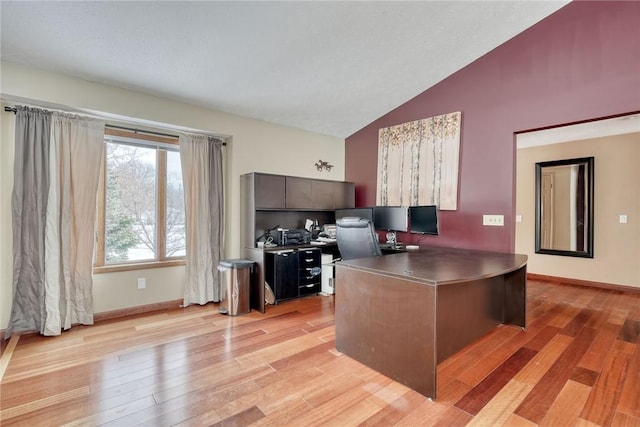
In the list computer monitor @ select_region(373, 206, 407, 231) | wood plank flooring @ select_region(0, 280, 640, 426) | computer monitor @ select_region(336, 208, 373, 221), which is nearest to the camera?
wood plank flooring @ select_region(0, 280, 640, 426)

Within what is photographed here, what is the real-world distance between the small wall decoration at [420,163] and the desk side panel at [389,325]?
2.22 meters

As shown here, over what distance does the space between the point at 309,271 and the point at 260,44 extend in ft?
9.21

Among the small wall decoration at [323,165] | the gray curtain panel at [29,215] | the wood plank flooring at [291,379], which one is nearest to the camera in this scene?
the wood plank flooring at [291,379]

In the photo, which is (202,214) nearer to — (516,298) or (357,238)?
(357,238)

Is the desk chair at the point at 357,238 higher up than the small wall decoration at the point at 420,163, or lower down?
lower down

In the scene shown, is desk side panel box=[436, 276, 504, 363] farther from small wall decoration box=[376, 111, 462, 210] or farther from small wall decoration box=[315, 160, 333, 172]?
small wall decoration box=[315, 160, 333, 172]

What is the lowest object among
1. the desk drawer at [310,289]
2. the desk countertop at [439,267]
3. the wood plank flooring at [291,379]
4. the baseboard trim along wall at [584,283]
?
the wood plank flooring at [291,379]

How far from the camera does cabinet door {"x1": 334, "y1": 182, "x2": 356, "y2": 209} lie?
16.0ft

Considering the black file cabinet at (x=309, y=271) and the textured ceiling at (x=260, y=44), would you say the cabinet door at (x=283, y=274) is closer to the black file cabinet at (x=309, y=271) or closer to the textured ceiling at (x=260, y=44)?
the black file cabinet at (x=309, y=271)

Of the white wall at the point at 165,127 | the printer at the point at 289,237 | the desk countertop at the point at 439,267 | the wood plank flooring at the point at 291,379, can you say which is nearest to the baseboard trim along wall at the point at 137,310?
the white wall at the point at 165,127

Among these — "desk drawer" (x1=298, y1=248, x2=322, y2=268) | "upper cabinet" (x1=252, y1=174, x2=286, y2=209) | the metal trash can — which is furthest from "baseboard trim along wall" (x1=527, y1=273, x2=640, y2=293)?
the metal trash can

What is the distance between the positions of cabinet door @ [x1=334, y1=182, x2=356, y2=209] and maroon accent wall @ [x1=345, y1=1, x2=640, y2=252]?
111 cm

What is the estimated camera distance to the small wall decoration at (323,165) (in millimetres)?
4980

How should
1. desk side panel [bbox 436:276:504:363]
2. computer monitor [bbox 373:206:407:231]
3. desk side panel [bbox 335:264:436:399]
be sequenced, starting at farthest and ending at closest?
computer monitor [bbox 373:206:407:231], desk side panel [bbox 436:276:504:363], desk side panel [bbox 335:264:436:399]
